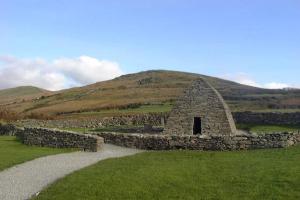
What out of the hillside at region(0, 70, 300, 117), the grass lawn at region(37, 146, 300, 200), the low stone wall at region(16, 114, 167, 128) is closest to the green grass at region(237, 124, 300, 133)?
the low stone wall at region(16, 114, 167, 128)

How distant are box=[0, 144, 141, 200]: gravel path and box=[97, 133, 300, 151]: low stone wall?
2.74 meters

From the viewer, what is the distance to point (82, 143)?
30.7m

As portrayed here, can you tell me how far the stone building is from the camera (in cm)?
3559

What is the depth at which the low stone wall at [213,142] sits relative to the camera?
28.2 metres

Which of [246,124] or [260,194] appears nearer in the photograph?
[260,194]

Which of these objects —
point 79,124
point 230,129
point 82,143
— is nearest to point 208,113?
point 230,129

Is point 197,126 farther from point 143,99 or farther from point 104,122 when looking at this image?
point 143,99

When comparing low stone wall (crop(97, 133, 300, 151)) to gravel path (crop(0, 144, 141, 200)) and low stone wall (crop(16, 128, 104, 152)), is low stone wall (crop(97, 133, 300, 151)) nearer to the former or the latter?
gravel path (crop(0, 144, 141, 200))

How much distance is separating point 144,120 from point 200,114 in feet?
84.1

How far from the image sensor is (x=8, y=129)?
159 ft

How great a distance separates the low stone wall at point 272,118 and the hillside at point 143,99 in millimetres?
18432

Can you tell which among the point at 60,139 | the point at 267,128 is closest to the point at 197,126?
the point at 267,128

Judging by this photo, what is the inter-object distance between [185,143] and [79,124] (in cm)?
3087

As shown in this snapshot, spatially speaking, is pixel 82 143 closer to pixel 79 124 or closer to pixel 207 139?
pixel 207 139
